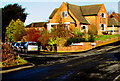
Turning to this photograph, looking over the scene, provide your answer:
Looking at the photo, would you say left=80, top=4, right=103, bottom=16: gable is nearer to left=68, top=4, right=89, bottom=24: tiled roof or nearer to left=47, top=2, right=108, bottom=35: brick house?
left=47, top=2, right=108, bottom=35: brick house

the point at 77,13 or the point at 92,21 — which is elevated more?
the point at 77,13

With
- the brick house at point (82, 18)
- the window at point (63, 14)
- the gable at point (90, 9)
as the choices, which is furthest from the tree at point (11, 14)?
the gable at point (90, 9)

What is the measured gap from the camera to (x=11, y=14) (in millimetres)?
52531

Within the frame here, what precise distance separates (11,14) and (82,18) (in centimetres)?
1962

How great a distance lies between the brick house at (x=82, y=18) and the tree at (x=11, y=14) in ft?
34.2

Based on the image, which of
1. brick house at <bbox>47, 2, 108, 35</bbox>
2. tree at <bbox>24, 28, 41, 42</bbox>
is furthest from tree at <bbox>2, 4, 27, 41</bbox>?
tree at <bbox>24, 28, 41, 42</bbox>

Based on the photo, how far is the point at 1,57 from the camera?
1681 centimetres

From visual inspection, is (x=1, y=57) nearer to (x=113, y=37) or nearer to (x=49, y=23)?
(x=113, y=37)

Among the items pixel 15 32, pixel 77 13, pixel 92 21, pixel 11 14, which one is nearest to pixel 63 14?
pixel 77 13

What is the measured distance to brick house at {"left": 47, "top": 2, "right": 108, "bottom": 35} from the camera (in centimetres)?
4391

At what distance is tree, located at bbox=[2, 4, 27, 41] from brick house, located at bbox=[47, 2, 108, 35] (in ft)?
34.2

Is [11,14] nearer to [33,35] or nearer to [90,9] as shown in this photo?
[33,35]

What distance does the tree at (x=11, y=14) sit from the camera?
5094 cm

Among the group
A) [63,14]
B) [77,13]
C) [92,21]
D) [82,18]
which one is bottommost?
[92,21]
